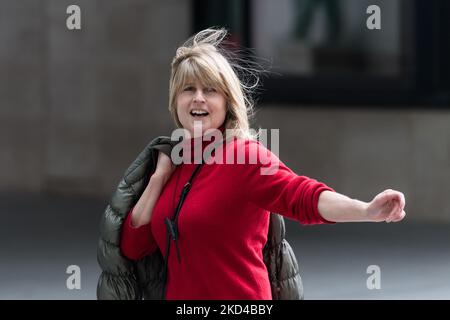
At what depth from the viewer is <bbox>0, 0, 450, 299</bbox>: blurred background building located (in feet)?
33.3

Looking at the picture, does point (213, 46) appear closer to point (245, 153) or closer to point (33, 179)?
point (245, 153)

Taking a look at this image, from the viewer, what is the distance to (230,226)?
3.19 meters

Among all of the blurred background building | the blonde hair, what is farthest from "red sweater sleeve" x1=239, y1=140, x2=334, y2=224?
the blurred background building

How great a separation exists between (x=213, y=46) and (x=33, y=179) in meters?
11.7

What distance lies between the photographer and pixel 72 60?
14039 mm

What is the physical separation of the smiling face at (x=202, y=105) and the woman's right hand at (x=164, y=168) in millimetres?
167

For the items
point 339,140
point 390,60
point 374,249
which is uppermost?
point 390,60

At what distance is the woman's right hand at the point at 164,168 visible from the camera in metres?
3.47

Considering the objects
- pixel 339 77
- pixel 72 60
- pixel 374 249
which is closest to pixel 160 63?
pixel 72 60

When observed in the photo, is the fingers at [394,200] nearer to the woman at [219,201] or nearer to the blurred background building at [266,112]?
the woman at [219,201]

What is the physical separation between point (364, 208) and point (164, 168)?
819mm

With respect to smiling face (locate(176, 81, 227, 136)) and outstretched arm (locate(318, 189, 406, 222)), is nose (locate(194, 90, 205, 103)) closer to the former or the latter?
smiling face (locate(176, 81, 227, 136))

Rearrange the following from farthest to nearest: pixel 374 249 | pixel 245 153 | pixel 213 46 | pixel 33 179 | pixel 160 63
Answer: pixel 33 179 → pixel 160 63 → pixel 374 249 → pixel 213 46 → pixel 245 153

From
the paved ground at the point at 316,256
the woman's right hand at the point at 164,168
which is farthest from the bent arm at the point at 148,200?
the paved ground at the point at 316,256
